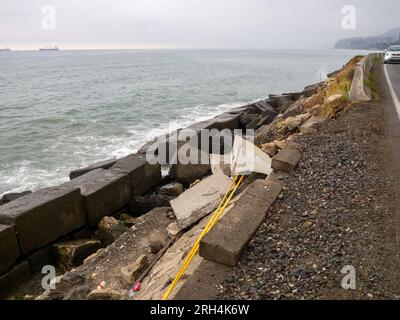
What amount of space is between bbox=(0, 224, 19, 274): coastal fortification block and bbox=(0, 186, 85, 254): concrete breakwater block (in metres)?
0.11

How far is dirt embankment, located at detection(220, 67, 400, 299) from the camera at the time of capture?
3375mm

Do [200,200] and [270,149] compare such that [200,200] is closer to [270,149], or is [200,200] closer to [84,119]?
[270,149]

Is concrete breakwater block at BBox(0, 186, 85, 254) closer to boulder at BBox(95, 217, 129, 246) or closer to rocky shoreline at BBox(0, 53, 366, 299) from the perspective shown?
rocky shoreline at BBox(0, 53, 366, 299)

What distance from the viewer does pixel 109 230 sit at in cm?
745

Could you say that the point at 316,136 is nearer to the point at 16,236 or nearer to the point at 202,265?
the point at 202,265

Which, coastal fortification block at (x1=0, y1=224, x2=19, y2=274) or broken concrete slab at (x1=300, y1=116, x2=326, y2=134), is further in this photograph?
broken concrete slab at (x1=300, y1=116, x2=326, y2=134)

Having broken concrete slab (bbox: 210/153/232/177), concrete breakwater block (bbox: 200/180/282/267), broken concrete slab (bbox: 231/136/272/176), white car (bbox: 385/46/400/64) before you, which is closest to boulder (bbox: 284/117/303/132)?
broken concrete slab (bbox: 210/153/232/177)

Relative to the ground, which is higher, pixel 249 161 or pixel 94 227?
pixel 249 161

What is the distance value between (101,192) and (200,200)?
8.92 ft

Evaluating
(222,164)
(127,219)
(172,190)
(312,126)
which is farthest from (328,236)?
(172,190)

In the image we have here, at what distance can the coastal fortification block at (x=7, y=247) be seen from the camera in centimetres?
607

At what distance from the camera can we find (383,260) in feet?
11.7

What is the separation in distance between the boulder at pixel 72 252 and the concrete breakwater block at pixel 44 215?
1.04ft

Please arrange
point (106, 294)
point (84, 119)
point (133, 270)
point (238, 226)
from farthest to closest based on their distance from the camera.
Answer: point (84, 119)
point (133, 270)
point (106, 294)
point (238, 226)
